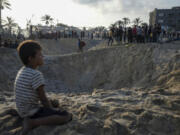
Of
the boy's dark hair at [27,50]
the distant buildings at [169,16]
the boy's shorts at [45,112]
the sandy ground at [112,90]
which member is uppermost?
the distant buildings at [169,16]

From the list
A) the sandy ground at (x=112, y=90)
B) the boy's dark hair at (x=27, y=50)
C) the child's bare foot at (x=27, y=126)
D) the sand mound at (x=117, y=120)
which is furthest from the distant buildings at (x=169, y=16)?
the child's bare foot at (x=27, y=126)

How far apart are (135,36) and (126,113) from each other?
38.2 ft

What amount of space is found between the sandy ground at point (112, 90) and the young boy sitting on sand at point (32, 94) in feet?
0.56

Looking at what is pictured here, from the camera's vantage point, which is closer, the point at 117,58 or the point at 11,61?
the point at 117,58

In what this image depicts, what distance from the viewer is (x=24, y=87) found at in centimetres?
271

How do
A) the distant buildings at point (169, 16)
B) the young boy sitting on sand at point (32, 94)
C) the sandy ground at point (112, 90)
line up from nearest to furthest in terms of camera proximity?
1. the young boy sitting on sand at point (32, 94)
2. the sandy ground at point (112, 90)
3. the distant buildings at point (169, 16)

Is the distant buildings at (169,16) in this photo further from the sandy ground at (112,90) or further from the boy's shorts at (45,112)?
the boy's shorts at (45,112)

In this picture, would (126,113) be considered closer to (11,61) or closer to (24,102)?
(24,102)

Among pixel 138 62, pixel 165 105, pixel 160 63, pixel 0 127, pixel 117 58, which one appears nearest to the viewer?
pixel 0 127

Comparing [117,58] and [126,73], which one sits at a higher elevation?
[117,58]

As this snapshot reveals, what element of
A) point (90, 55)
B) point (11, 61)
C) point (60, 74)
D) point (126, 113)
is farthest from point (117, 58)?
point (126, 113)

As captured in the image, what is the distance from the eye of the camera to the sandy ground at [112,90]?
115 inches

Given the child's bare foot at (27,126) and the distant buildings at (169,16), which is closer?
the child's bare foot at (27,126)

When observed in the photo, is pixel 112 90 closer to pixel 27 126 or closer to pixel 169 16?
pixel 27 126
